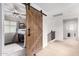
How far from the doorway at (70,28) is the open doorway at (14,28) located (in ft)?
2.41

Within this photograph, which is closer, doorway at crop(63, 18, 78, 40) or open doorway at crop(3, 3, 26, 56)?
open doorway at crop(3, 3, 26, 56)

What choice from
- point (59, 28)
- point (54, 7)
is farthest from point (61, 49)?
point (54, 7)

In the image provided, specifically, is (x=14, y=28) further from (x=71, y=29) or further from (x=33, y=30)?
(x=71, y=29)

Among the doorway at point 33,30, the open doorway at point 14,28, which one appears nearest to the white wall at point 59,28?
the doorway at point 33,30

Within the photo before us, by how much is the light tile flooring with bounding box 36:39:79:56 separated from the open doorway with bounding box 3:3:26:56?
1.35 feet

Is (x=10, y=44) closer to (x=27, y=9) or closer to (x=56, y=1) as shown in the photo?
(x=27, y=9)

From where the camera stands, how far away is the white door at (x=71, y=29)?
149 cm

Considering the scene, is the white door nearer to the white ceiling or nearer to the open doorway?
the white ceiling

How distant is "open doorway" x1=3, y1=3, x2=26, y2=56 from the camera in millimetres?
1287

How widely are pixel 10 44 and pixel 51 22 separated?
0.78m

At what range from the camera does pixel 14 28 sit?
4.54 ft

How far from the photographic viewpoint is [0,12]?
4.11ft

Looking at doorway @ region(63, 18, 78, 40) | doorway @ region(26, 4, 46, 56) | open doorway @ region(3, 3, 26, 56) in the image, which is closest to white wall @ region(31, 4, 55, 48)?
doorway @ region(26, 4, 46, 56)

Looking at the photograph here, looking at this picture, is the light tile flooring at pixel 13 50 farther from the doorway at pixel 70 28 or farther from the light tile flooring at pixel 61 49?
the doorway at pixel 70 28
